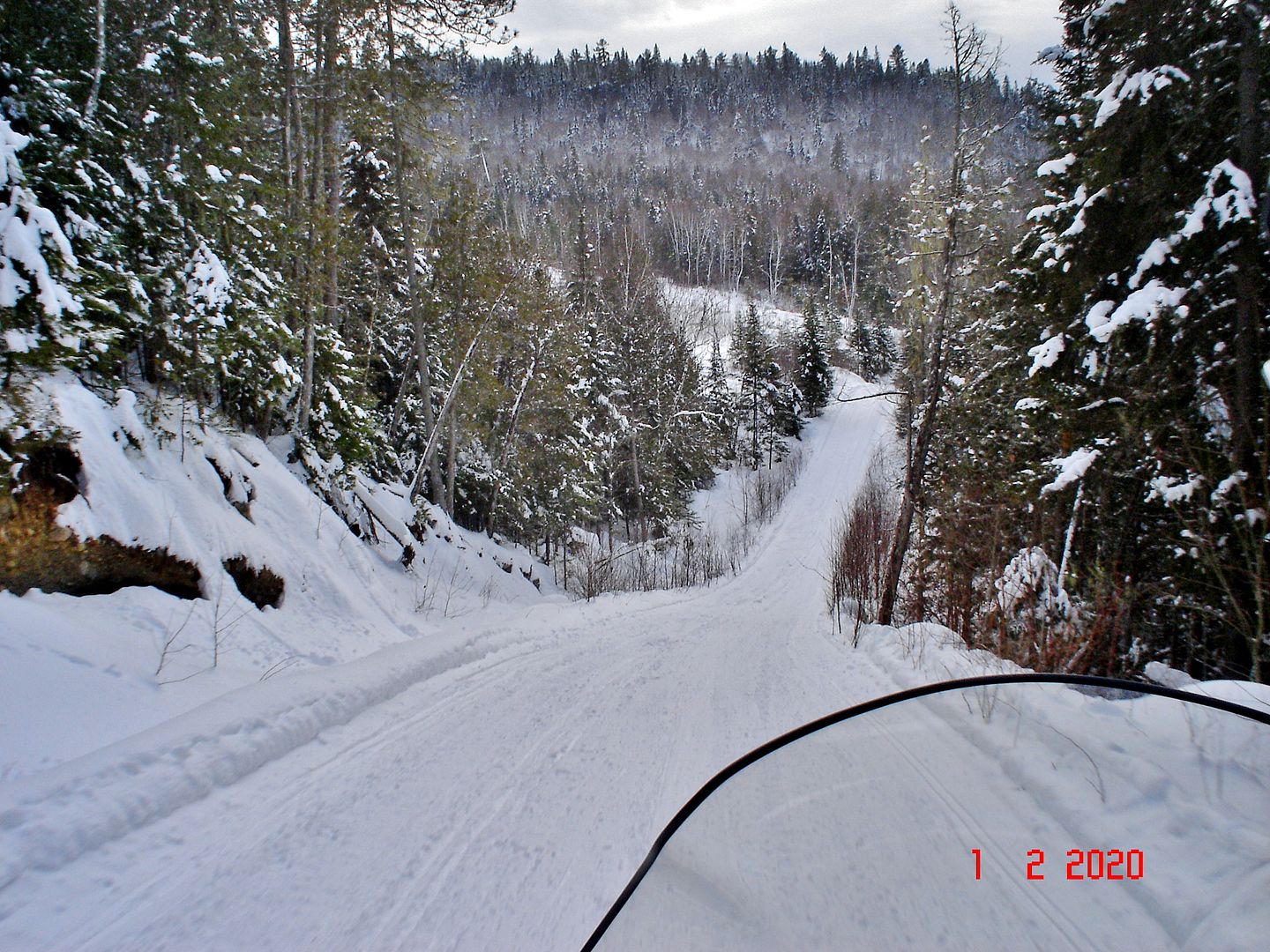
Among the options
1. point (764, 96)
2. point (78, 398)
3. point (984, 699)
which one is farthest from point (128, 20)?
point (764, 96)

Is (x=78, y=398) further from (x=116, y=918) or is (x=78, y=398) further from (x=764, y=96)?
(x=764, y=96)

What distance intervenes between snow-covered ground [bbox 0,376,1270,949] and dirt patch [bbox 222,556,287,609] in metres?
1.44

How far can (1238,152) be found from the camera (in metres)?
5.61

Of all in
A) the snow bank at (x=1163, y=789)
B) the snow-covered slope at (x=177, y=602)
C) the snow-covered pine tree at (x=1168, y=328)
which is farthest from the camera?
the snow-covered pine tree at (x=1168, y=328)

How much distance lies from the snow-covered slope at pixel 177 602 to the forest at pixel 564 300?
0.55 metres

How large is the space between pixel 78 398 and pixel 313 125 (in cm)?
984

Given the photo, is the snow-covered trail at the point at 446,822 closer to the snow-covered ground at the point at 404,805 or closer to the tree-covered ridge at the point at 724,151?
the snow-covered ground at the point at 404,805

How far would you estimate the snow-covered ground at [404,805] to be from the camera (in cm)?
206

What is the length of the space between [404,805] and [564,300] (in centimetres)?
1685

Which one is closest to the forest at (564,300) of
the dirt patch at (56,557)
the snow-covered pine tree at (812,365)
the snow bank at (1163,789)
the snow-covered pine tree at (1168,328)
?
the snow-covered pine tree at (1168,328)

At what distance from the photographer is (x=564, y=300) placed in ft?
59.3

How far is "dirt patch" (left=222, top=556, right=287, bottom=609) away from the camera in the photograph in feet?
18.6

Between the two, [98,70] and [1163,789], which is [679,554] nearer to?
[98,70]

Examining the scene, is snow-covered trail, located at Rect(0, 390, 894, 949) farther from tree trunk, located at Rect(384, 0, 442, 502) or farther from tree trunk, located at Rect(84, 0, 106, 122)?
tree trunk, located at Rect(384, 0, 442, 502)
